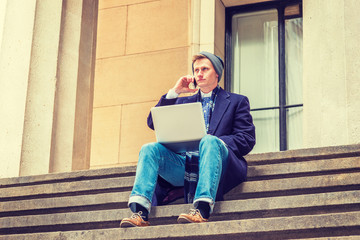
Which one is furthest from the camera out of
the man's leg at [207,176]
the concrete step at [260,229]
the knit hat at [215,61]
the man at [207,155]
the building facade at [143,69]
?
the building facade at [143,69]

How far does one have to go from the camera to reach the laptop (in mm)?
6355

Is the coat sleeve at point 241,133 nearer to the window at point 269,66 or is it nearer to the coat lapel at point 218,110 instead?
the coat lapel at point 218,110

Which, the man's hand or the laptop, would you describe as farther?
the man's hand

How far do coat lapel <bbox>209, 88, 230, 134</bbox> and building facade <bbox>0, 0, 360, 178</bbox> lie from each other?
1950mm

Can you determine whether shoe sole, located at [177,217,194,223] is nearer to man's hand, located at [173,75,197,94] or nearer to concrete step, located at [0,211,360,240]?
concrete step, located at [0,211,360,240]

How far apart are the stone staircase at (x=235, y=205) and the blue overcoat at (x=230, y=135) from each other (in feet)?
0.56

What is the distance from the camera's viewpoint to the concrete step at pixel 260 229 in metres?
5.38

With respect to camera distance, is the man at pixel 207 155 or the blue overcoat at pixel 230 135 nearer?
the man at pixel 207 155

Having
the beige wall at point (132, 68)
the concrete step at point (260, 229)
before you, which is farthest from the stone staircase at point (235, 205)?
the beige wall at point (132, 68)

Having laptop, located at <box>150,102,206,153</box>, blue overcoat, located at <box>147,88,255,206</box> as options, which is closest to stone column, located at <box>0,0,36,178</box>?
blue overcoat, located at <box>147,88,255,206</box>

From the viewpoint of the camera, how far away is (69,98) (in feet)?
33.6

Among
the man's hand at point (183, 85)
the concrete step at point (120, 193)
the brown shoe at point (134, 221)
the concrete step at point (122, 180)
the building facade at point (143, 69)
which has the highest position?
the building facade at point (143, 69)

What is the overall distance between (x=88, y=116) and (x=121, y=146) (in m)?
2.15

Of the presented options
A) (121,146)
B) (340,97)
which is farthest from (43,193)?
(121,146)
